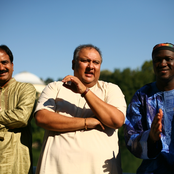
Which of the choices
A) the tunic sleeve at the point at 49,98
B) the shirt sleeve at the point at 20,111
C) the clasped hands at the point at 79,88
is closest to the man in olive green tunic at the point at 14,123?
the shirt sleeve at the point at 20,111

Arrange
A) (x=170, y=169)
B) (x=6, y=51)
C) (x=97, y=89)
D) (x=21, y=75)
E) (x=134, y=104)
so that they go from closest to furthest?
(x=170, y=169) → (x=134, y=104) → (x=97, y=89) → (x=6, y=51) → (x=21, y=75)

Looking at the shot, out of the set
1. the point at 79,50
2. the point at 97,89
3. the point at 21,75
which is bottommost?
the point at 97,89

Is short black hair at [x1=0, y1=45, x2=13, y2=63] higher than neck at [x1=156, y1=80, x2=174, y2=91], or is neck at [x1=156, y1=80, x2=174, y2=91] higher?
short black hair at [x1=0, y1=45, x2=13, y2=63]

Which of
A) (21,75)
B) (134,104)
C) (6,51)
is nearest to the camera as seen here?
(134,104)

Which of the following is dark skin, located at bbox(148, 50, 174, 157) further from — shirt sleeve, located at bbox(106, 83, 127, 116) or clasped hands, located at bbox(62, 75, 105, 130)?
clasped hands, located at bbox(62, 75, 105, 130)

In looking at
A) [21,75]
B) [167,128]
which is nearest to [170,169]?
[167,128]

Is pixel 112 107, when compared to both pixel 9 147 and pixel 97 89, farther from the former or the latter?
pixel 9 147

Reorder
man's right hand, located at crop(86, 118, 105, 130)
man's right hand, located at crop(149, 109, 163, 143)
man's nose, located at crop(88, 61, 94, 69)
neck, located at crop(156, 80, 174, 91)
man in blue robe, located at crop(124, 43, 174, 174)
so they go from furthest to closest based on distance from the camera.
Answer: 1. man's nose, located at crop(88, 61, 94, 69)
2. neck, located at crop(156, 80, 174, 91)
3. man's right hand, located at crop(86, 118, 105, 130)
4. man in blue robe, located at crop(124, 43, 174, 174)
5. man's right hand, located at crop(149, 109, 163, 143)

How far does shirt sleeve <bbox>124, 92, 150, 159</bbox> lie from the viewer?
2.47 m

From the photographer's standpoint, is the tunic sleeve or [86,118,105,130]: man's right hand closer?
[86,118,105,130]: man's right hand

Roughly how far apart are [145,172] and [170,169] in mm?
246

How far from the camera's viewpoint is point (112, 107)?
2.60m

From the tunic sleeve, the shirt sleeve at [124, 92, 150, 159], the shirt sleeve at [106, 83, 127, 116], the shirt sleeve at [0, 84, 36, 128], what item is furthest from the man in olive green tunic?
the shirt sleeve at [124, 92, 150, 159]

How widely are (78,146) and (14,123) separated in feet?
3.06
